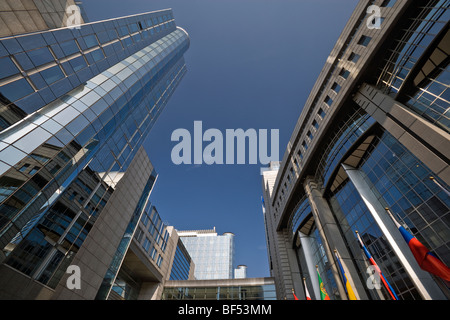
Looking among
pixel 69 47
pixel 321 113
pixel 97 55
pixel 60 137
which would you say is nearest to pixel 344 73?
pixel 321 113

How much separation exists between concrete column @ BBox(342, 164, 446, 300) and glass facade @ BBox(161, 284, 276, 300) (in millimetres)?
26730

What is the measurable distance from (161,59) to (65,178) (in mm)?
28655

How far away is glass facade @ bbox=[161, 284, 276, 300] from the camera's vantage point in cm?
3850

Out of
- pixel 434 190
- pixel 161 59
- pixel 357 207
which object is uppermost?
pixel 161 59

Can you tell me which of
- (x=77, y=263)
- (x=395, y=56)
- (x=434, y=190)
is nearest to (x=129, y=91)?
(x=77, y=263)

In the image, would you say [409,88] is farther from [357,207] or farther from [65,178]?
[65,178]

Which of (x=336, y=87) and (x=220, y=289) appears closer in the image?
(x=336, y=87)

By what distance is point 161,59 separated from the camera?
38.6 meters

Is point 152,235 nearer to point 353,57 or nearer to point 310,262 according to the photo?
point 310,262

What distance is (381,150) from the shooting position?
20203 millimetres

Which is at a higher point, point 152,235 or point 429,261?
point 152,235

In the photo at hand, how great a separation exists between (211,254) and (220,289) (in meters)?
95.1

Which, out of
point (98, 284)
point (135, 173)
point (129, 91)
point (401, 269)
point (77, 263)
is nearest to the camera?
point (401, 269)

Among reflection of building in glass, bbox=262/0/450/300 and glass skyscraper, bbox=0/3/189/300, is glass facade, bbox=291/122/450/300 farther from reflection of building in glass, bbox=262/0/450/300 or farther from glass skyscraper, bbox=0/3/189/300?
glass skyscraper, bbox=0/3/189/300
